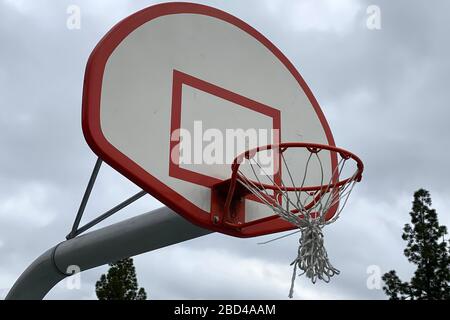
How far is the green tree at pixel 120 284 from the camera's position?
15.1m

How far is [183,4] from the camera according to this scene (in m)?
3.90

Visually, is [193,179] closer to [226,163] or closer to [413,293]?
[226,163]

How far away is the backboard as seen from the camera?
3322 mm

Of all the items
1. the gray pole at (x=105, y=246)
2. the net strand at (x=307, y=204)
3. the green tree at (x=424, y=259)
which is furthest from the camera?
the green tree at (x=424, y=259)

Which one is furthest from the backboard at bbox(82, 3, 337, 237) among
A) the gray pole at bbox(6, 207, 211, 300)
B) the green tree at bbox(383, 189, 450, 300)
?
the green tree at bbox(383, 189, 450, 300)

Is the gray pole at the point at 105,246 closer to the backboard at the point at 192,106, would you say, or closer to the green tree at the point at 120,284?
the backboard at the point at 192,106

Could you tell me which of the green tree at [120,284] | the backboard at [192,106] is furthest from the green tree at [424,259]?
the backboard at [192,106]

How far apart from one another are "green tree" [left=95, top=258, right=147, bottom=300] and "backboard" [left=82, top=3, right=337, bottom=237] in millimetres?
11580

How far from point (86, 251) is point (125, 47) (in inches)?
62.7

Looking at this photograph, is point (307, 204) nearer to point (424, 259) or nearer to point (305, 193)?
point (305, 193)

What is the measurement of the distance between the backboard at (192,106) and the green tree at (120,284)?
38.0 feet

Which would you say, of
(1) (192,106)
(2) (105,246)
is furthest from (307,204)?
(2) (105,246)

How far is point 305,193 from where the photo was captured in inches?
148
